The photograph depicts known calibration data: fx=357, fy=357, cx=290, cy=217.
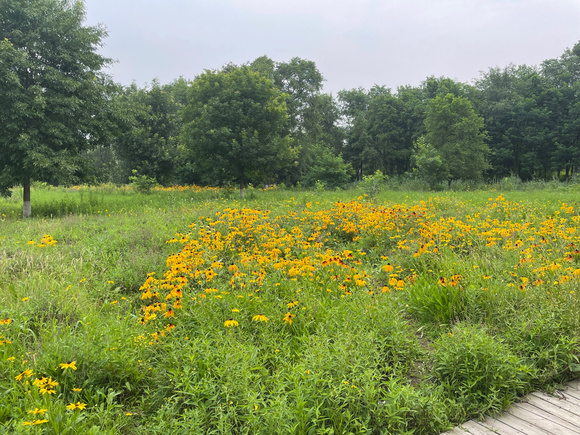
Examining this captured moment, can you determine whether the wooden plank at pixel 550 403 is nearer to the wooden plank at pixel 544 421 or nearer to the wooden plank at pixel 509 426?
the wooden plank at pixel 544 421

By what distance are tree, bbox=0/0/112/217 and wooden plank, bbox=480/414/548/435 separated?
10.9 metres

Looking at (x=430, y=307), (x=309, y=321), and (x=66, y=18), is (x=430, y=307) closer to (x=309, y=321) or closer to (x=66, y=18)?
(x=309, y=321)

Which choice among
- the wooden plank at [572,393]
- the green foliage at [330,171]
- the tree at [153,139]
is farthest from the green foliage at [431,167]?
the wooden plank at [572,393]

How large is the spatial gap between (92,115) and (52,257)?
8381 millimetres

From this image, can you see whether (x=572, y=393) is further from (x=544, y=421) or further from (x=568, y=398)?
(x=544, y=421)

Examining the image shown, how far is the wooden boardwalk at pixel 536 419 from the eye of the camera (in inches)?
88.9

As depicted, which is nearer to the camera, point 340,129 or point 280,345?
point 280,345

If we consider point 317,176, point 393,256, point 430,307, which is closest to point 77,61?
point 393,256

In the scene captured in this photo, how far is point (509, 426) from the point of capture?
231 cm

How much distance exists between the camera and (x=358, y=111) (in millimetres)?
39719

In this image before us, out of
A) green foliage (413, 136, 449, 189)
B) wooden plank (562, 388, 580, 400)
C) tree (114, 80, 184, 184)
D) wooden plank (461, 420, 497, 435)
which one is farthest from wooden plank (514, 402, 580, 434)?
tree (114, 80, 184, 184)

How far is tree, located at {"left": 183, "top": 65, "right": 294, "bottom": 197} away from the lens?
575 inches

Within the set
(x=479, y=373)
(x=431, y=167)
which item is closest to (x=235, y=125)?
(x=431, y=167)

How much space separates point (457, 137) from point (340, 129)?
658 inches
